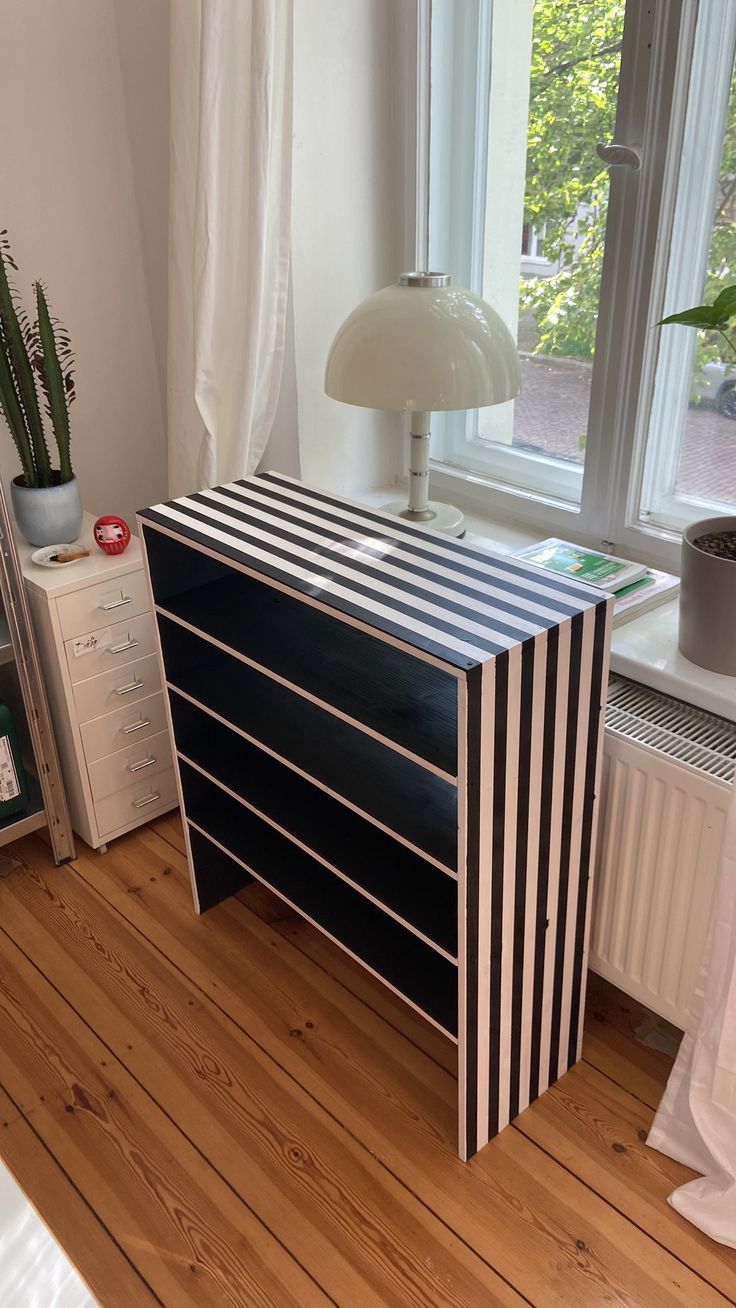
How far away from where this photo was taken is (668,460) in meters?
1.83

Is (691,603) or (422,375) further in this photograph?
(422,375)

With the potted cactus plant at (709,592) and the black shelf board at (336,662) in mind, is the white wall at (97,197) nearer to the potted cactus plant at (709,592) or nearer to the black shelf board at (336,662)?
the black shelf board at (336,662)

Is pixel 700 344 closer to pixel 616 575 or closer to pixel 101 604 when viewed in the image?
pixel 616 575

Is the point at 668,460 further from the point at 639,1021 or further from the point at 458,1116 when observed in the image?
the point at 458,1116

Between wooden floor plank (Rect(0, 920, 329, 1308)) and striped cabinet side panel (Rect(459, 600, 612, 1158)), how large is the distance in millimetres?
363

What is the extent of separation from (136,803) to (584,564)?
1.16 metres

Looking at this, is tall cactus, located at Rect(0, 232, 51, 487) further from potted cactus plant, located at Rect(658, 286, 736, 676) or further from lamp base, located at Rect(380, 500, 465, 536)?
potted cactus plant, located at Rect(658, 286, 736, 676)

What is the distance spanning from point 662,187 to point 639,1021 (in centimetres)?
142

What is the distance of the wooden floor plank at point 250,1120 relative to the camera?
1.49 metres

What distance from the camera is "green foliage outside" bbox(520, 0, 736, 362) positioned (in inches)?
64.9

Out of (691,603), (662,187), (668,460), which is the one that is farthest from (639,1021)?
(662,187)

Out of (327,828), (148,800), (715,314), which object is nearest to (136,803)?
(148,800)

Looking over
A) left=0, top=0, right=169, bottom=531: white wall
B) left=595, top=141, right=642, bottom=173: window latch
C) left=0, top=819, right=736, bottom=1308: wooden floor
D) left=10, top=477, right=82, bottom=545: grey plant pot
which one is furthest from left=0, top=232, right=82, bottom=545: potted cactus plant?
left=595, top=141, right=642, bottom=173: window latch

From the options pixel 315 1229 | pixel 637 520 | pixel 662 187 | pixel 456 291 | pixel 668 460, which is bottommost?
pixel 315 1229
